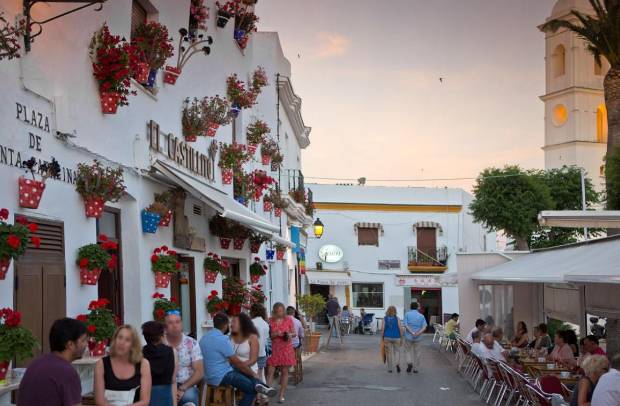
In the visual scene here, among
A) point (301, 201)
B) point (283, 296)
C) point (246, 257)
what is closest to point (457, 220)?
point (301, 201)

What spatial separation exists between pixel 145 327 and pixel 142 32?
18.0 feet

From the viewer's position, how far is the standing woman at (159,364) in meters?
8.27

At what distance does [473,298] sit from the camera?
87.6 feet

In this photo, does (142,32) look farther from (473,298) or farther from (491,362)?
(473,298)

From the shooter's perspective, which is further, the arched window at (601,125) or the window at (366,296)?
the arched window at (601,125)

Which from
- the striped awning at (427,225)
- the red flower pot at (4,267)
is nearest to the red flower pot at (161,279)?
the red flower pot at (4,267)

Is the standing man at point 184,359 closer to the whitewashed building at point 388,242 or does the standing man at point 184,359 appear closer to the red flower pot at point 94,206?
the red flower pot at point 94,206

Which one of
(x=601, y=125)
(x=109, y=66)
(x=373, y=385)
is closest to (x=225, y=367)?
(x=109, y=66)

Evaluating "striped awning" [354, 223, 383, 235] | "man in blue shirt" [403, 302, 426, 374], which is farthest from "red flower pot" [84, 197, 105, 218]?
"striped awning" [354, 223, 383, 235]

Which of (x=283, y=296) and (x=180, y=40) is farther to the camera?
(x=283, y=296)

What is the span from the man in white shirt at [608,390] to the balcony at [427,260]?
40167 mm

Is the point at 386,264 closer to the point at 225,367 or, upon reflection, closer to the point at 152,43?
the point at 152,43

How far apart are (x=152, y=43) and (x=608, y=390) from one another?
7566 millimetres

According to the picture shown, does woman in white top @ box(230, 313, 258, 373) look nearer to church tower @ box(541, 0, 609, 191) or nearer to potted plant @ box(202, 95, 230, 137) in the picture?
potted plant @ box(202, 95, 230, 137)
